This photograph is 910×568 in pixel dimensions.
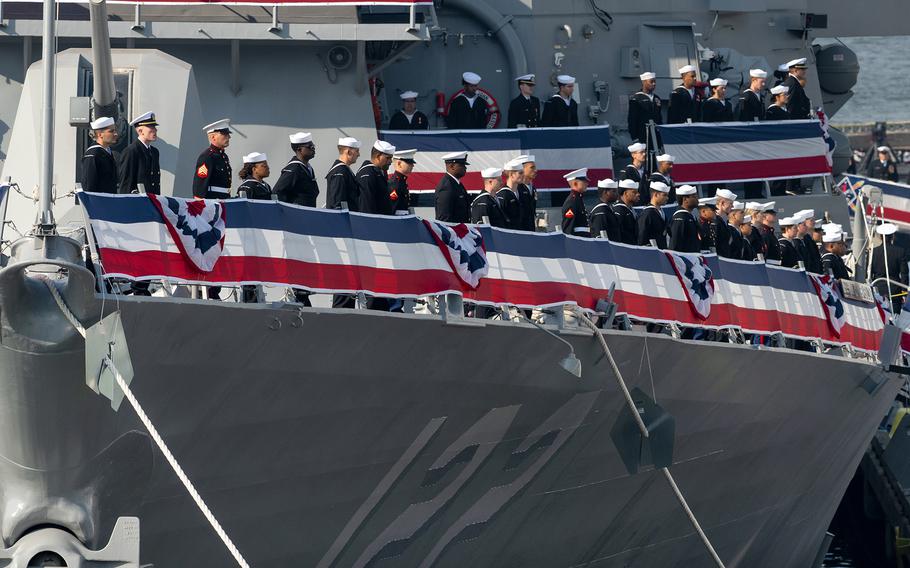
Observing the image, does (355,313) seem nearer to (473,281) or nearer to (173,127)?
(473,281)

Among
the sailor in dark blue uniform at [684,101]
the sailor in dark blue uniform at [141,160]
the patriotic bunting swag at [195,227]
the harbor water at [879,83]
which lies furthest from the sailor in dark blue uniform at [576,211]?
the harbor water at [879,83]

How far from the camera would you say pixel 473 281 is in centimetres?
Result: 1018

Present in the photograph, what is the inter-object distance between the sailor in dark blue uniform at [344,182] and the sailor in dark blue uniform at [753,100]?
281 inches

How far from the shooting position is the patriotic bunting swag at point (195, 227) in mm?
8758

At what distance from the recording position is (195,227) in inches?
348

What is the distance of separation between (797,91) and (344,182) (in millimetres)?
7929

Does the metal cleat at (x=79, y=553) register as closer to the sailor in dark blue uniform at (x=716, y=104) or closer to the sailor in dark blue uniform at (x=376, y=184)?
the sailor in dark blue uniform at (x=376, y=184)

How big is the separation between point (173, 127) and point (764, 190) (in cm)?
744

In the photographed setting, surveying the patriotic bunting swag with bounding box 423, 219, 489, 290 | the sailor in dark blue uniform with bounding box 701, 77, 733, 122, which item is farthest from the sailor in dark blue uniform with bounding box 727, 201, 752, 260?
the patriotic bunting swag with bounding box 423, 219, 489, 290

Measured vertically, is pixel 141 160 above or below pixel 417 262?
above

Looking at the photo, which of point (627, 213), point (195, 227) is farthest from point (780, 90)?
point (195, 227)

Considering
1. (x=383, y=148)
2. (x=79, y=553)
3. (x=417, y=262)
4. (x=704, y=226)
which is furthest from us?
(x=704, y=226)

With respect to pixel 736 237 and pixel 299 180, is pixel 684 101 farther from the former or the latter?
pixel 299 180

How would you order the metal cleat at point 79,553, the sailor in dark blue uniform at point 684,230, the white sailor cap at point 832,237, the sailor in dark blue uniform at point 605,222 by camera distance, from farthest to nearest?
the white sailor cap at point 832,237 → the sailor in dark blue uniform at point 684,230 → the sailor in dark blue uniform at point 605,222 → the metal cleat at point 79,553
